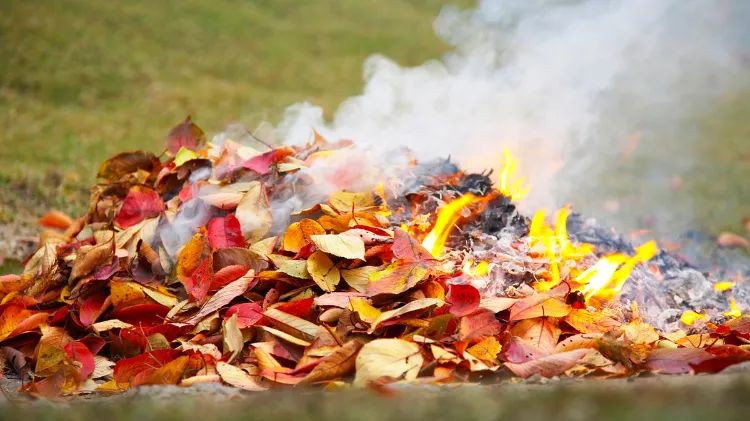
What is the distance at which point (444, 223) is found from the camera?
2939mm

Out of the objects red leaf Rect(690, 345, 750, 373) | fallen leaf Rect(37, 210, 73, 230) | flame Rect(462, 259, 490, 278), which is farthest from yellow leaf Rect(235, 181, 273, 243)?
fallen leaf Rect(37, 210, 73, 230)

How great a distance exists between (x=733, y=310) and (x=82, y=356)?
2432 mm

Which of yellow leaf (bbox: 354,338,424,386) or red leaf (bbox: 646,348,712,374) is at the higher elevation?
red leaf (bbox: 646,348,712,374)

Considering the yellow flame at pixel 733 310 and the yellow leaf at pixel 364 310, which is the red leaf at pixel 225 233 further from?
the yellow flame at pixel 733 310

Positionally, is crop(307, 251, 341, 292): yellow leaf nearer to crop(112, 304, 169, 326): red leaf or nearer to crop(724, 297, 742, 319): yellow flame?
crop(112, 304, 169, 326): red leaf

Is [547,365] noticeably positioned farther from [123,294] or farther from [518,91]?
[518,91]

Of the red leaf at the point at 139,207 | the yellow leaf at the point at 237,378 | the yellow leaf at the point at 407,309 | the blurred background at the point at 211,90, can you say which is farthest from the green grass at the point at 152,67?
the yellow leaf at the point at 407,309

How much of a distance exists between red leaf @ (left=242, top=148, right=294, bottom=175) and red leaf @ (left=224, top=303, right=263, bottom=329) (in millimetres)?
798

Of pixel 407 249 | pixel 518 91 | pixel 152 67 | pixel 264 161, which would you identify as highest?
pixel 152 67

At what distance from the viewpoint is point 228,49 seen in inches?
396

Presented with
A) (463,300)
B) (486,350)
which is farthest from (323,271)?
(486,350)

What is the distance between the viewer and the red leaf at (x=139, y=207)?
3.21 meters

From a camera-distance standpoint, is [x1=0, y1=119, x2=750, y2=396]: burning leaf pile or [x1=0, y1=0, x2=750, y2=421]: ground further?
[x1=0, y1=119, x2=750, y2=396]: burning leaf pile

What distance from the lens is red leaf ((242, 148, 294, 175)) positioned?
3.21 meters
